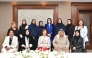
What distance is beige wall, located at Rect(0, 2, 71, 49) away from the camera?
827cm

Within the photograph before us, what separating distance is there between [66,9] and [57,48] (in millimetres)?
2568

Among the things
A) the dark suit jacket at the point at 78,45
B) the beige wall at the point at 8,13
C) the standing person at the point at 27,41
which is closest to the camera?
the dark suit jacket at the point at 78,45

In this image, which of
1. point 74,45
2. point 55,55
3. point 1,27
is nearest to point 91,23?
point 74,45

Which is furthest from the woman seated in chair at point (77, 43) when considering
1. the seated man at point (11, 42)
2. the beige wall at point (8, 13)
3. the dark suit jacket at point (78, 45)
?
the beige wall at point (8, 13)

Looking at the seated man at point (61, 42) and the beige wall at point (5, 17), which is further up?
the beige wall at point (5, 17)

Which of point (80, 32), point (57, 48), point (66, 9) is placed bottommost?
point (57, 48)

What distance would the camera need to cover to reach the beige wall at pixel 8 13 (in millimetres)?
8273

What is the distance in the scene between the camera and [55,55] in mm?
3084

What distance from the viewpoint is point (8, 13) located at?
27.3 ft

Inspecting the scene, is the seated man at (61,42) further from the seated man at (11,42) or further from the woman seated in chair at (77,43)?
the seated man at (11,42)

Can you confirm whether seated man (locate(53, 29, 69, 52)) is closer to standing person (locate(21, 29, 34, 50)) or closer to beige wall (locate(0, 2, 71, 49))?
standing person (locate(21, 29, 34, 50))

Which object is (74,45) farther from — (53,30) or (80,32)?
(53,30)

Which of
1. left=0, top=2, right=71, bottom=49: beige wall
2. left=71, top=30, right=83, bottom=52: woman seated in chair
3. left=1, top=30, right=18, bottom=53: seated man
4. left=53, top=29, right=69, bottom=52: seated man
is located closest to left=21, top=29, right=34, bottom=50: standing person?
left=1, top=30, right=18, bottom=53: seated man

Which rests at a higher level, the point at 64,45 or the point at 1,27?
the point at 1,27
